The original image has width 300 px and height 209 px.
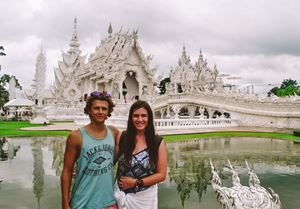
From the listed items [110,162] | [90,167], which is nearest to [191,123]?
[110,162]

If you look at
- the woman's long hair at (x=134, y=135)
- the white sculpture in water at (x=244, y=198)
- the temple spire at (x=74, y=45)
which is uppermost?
the temple spire at (x=74, y=45)

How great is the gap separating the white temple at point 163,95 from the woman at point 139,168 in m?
15.4

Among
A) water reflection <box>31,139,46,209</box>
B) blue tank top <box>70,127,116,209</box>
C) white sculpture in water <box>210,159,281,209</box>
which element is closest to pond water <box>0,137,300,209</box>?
water reflection <box>31,139,46,209</box>

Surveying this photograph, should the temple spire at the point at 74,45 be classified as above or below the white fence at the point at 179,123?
above

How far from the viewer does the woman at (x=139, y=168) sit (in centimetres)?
261

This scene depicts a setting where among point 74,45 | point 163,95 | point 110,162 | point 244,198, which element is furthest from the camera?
point 74,45

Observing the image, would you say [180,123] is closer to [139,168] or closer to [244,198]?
[244,198]

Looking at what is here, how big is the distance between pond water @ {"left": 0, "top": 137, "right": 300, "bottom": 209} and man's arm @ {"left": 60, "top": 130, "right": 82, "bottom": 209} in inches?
112

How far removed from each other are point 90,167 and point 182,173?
5.43 meters

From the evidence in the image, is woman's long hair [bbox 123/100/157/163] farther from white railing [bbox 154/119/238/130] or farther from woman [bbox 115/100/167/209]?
white railing [bbox 154/119/238/130]

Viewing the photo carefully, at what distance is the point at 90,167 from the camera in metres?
2.53

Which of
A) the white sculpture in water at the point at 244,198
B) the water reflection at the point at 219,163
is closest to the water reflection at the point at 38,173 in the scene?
the water reflection at the point at 219,163

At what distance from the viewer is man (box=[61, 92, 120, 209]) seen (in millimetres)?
2504

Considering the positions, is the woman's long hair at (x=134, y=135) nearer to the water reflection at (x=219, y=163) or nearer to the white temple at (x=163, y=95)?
the water reflection at (x=219, y=163)
